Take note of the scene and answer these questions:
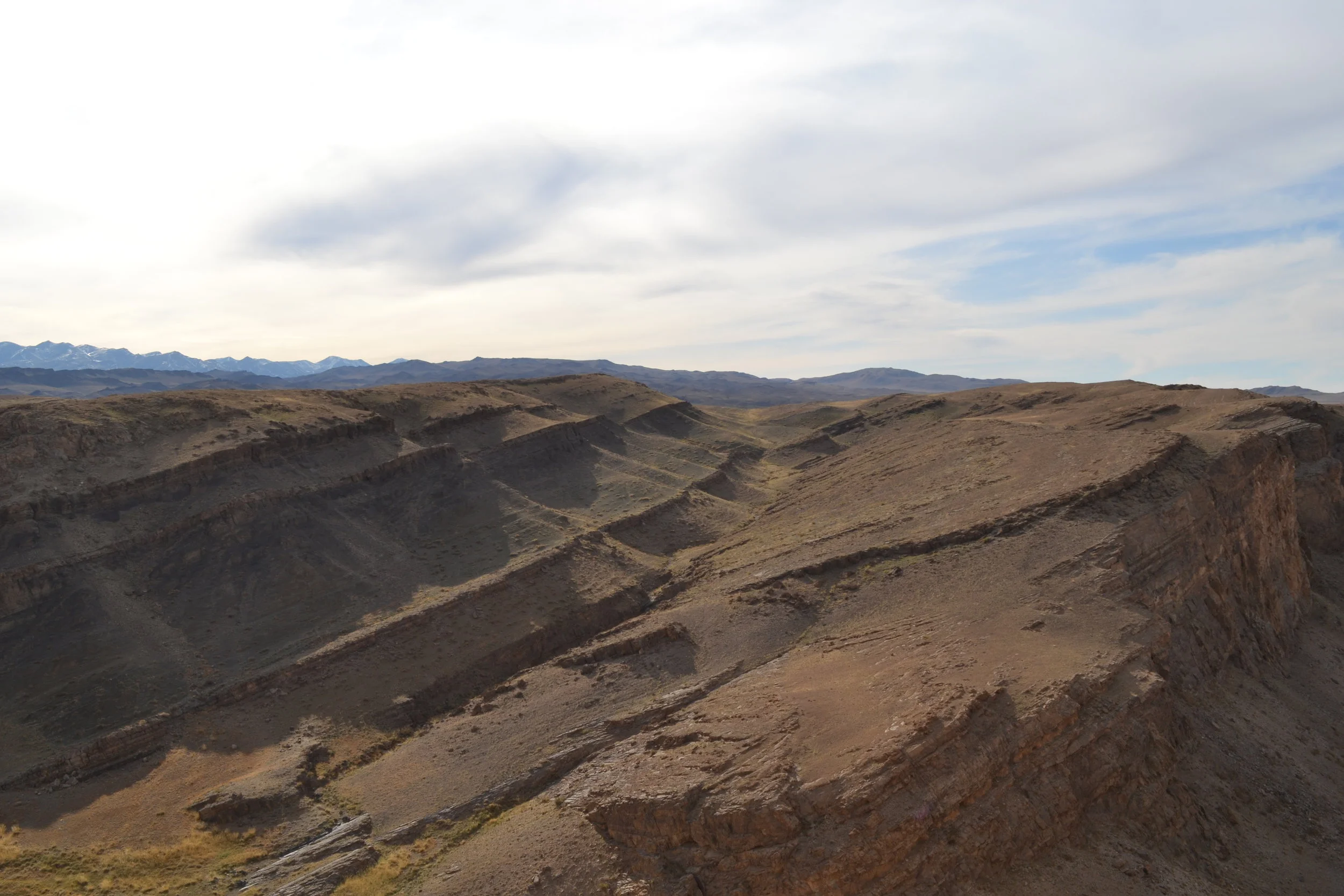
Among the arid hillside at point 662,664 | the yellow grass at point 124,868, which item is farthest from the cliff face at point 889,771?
the yellow grass at point 124,868

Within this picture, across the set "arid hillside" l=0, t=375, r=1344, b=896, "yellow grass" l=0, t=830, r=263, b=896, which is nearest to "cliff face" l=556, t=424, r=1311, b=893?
"arid hillside" l=0, t=375, r=1344, b=896

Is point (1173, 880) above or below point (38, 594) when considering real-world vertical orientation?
below

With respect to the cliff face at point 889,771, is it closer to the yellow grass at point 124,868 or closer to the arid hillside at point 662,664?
the arid hillside at point 662,664

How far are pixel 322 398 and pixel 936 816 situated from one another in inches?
1944

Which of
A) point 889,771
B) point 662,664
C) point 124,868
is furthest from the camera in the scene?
point 662,664

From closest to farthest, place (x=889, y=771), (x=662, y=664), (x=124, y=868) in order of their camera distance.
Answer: (x=889, y=771) → (x=124, y=868) → (x=662, y=664)

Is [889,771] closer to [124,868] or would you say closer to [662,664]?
[662,664]

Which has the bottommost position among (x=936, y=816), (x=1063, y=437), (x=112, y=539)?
(x=936, y=816)

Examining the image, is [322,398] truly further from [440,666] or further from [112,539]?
[440,666]

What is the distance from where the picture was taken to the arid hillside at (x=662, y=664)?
59.5 feet

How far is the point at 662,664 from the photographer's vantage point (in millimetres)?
29750

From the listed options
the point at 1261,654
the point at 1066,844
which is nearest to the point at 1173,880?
the point at 1066,844

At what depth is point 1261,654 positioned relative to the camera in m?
29.5

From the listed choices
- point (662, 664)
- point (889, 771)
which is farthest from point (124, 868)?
point (889, 771)
